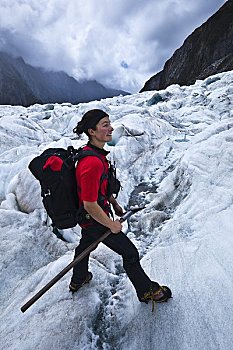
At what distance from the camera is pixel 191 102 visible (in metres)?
18.3

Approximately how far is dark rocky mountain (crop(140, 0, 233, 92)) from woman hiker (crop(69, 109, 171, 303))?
41.1m

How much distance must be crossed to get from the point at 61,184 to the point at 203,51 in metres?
54.9

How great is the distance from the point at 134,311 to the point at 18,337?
3.34 ft

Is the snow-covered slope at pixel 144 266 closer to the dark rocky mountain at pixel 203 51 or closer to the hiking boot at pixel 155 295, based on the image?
the hiking boot at pixel 155 295

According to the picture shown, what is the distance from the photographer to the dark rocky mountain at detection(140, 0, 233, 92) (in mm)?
44812

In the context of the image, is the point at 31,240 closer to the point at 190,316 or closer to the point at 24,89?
the point at 190,316

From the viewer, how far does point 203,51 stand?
4891cm

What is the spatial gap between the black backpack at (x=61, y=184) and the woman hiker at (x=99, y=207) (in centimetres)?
6

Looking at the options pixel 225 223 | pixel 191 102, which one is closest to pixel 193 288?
pixel 225 223

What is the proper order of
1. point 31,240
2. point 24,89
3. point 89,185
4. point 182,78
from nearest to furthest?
1. point 89,185
2. point 31,240
3. point 182,78
4. point 24,89

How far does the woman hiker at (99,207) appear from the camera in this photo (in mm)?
1842

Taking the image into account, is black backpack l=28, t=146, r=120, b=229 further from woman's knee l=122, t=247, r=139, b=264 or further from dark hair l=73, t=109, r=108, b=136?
woman's knee l=122, t=247, r=139, b=264

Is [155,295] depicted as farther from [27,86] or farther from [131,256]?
[27,86]

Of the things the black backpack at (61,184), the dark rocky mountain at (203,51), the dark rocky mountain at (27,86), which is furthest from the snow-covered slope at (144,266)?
the dark rocky mountain at (27,86)
